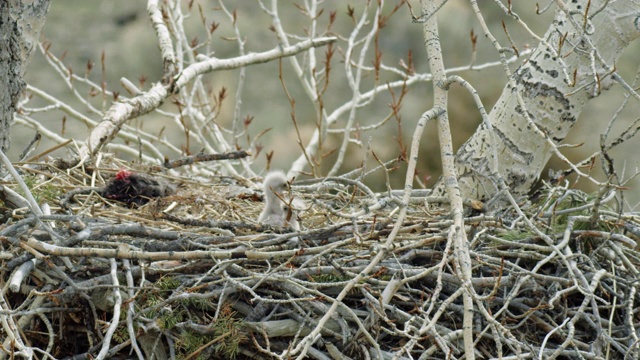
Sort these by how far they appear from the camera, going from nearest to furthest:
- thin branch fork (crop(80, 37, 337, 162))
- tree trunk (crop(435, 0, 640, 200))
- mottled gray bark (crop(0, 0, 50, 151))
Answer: mottled gray bark (crop(0, 0, 50, 151)) → tree trunk (crop(435, 0, 640, 200)) → thin branch fork (crop(80, 37, 337, 162))

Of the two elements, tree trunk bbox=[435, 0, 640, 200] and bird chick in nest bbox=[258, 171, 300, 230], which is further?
bird chick in nest bbox=[258, 171, 300, 230]

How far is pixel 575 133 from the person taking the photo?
459 inches

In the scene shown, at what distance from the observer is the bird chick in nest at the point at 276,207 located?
14.4 ft

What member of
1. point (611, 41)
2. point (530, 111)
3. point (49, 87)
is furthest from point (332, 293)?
point (49, 87)

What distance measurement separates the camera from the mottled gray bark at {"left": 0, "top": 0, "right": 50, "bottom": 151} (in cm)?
366

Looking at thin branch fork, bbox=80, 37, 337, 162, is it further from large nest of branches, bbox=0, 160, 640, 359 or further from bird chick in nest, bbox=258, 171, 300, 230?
large nest of branches, bbox=0, 160, 640, 359

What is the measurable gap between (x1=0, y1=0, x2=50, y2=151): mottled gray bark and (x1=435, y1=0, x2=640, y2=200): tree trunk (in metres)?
2.14

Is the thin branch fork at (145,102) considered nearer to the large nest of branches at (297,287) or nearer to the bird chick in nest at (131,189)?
the bird chick in nest at (131,189)

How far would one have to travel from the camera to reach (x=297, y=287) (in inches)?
130

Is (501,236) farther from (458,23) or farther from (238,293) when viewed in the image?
(458,23)

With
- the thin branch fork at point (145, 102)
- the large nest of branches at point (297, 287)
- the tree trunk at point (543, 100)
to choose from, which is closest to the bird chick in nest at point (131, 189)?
the thin branch fork at point (145, 102)

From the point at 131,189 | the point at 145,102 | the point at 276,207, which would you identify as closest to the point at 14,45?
the point at 131,189

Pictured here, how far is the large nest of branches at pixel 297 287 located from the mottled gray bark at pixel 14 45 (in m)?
0.39

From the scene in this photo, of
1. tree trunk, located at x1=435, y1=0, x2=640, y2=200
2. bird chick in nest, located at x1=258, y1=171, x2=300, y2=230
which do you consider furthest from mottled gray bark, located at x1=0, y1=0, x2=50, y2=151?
tree trunk, located at x1=435, y1=0, x2=640, y2=200
